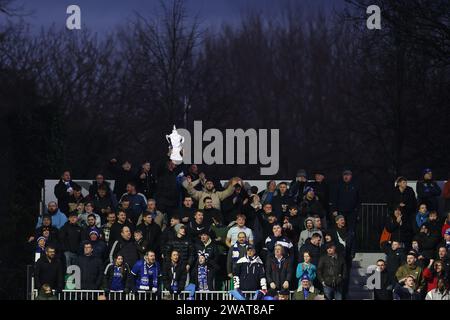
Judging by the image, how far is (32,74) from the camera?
34.6 metres

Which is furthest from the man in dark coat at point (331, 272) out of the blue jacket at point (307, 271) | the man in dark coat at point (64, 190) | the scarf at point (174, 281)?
the man in dark coat at point (64, 190)

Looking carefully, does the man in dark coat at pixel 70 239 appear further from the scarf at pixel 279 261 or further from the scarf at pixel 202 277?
the scarf at pixel 279 261

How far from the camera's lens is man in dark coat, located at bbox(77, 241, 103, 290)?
20469 mm

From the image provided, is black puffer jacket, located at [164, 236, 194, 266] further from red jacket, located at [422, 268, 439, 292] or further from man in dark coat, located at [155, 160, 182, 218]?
red jacket, located at [422, 268, 439, 292]

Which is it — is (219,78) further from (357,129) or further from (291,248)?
(291,248)

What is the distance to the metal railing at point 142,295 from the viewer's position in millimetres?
20031

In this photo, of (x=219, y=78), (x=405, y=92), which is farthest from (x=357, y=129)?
(x=219, y=78)

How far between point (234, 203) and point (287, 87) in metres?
26.8

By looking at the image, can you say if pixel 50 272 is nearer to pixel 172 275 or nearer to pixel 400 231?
pixel 172 275

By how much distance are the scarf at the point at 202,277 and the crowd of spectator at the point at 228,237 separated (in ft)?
0.05

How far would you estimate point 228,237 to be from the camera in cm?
2130

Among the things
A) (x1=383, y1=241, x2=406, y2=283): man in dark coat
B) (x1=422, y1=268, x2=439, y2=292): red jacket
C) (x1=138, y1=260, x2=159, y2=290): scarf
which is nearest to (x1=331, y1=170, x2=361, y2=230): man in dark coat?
(x1=383, y1=241, x2=406, y2=283): man in dark coat

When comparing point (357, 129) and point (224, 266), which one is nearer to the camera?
point (224, 266)

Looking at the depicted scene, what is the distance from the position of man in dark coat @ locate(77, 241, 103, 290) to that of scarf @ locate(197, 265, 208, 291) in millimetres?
1499
